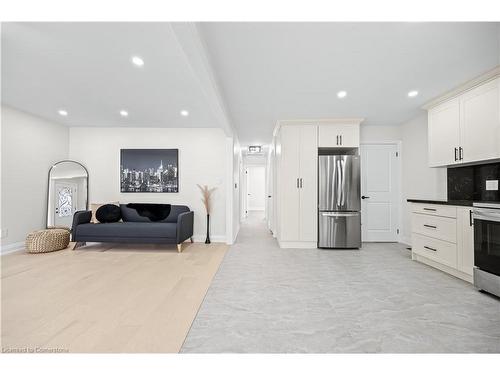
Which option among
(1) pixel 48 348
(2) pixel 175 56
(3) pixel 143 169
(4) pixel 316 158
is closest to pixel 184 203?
(3) pixel 143 169

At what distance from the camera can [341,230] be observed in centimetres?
427

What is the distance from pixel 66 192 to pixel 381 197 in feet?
21.2

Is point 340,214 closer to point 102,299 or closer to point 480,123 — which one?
point 480,123

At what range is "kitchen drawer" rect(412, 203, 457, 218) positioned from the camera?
2791 millimetres

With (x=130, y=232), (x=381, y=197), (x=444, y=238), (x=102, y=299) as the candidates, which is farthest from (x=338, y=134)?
(x=102, y=299)

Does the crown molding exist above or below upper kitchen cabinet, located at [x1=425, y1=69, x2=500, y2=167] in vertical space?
above

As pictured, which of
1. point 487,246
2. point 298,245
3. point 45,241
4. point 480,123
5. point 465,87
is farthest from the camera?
point 298,245

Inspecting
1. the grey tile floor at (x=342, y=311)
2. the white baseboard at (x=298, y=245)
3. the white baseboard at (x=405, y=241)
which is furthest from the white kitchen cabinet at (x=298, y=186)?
the white baseboard at (x=405, y=241)

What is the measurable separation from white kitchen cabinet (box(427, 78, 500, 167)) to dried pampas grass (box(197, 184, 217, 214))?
387 centimetres

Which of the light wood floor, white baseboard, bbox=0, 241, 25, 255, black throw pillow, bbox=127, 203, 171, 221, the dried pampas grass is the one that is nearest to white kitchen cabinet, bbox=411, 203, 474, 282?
the light wood floor

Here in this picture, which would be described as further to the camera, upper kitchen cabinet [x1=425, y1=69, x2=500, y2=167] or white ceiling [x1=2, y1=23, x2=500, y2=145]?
upper kitchen cabinet [x1=425, y1=69, x2=500, y2=167]

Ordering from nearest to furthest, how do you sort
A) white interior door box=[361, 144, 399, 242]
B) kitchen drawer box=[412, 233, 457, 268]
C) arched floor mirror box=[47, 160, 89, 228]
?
kitchen drawer box=[412, 233, 457, 268] < arched floor mirror box=[47, 160, 89, 228] < white interior door box=[361, 144, 399, 242]

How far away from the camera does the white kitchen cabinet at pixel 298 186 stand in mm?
4375

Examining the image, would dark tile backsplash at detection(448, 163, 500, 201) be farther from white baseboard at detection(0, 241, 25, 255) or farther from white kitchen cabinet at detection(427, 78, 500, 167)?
white baseboard at detection(0, 241, 25, 255)
